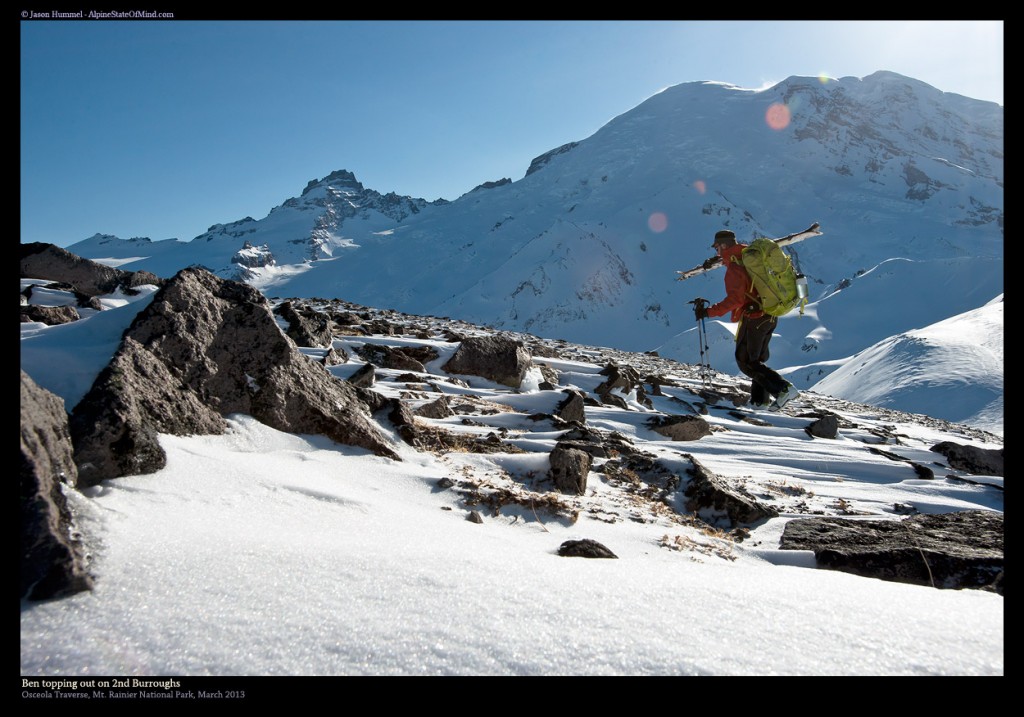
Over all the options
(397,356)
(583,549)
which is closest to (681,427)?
(397,356)

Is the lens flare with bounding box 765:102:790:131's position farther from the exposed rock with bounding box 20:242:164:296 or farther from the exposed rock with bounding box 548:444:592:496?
the exposed rock with bounding box 548:444:592:496

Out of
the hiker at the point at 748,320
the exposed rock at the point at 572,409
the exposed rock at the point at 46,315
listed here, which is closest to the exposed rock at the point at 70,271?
the exposed rock at the point at 46,315

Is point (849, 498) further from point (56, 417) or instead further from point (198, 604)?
point (56, 417)

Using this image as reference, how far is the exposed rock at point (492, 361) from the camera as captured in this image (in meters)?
11.8

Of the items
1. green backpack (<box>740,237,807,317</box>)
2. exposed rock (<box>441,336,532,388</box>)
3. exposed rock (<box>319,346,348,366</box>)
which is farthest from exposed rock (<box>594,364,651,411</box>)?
green backpack (<box>740,237,807,317</box>)

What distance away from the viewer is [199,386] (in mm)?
4258

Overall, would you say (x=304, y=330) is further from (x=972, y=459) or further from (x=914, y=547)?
(x=972, y=459)

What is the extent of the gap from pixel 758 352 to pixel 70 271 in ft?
58.0

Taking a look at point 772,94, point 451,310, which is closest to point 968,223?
point 772,94

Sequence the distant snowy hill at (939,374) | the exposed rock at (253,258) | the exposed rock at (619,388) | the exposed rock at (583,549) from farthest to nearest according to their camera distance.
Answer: the exposed rock at (253,258), the distant snowy hill at (939,374), the exposed rock at (619,388), the exposed rock at (583,549)

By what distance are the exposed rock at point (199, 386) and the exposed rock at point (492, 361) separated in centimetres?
594

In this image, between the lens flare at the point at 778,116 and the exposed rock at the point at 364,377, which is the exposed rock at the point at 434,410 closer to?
the exposed rock at the point at 364,377

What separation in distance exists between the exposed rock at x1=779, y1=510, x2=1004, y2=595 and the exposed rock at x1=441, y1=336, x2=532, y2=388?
732cm
